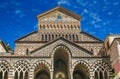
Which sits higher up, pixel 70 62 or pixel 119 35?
pixel 119 35

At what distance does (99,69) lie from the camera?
3164 cm

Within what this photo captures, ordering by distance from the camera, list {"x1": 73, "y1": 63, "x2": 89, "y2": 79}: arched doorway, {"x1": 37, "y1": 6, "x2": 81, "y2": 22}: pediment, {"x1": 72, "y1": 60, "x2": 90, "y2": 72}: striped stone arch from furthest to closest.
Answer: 1. {"x1": 37, "y1": 6, "x2": 81, "y2": 22}: pediment
2. {"x1": 73, "y1": 63, "x2": 89, "y2": 79}: arched doorway
3. {"x1": 72, "y1": 60, "x2": 90, "y2": 72}: striped stone arch

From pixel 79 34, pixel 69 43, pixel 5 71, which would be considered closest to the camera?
pixel 5 71

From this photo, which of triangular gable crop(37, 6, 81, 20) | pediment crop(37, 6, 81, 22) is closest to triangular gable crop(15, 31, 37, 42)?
→ pediment crop(37, 6, 81, 22)

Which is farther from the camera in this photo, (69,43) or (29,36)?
(29,36)

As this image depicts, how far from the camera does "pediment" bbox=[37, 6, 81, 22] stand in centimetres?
4353

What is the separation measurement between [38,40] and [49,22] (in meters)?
4.62

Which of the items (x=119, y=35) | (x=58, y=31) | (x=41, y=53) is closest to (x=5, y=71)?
(x=41, y=53)

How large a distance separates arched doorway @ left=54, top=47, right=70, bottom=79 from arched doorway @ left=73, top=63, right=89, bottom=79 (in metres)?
1.74

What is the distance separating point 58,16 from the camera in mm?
44062

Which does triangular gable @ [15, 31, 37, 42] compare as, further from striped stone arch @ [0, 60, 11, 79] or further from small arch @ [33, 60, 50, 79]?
striped stone arch @ [0, 60, 11, 79]

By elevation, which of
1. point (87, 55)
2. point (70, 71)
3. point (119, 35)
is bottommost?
point (70, 71)

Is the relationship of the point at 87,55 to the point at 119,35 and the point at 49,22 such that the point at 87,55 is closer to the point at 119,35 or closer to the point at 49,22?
the point at 119,35

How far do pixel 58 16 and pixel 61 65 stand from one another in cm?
1240
